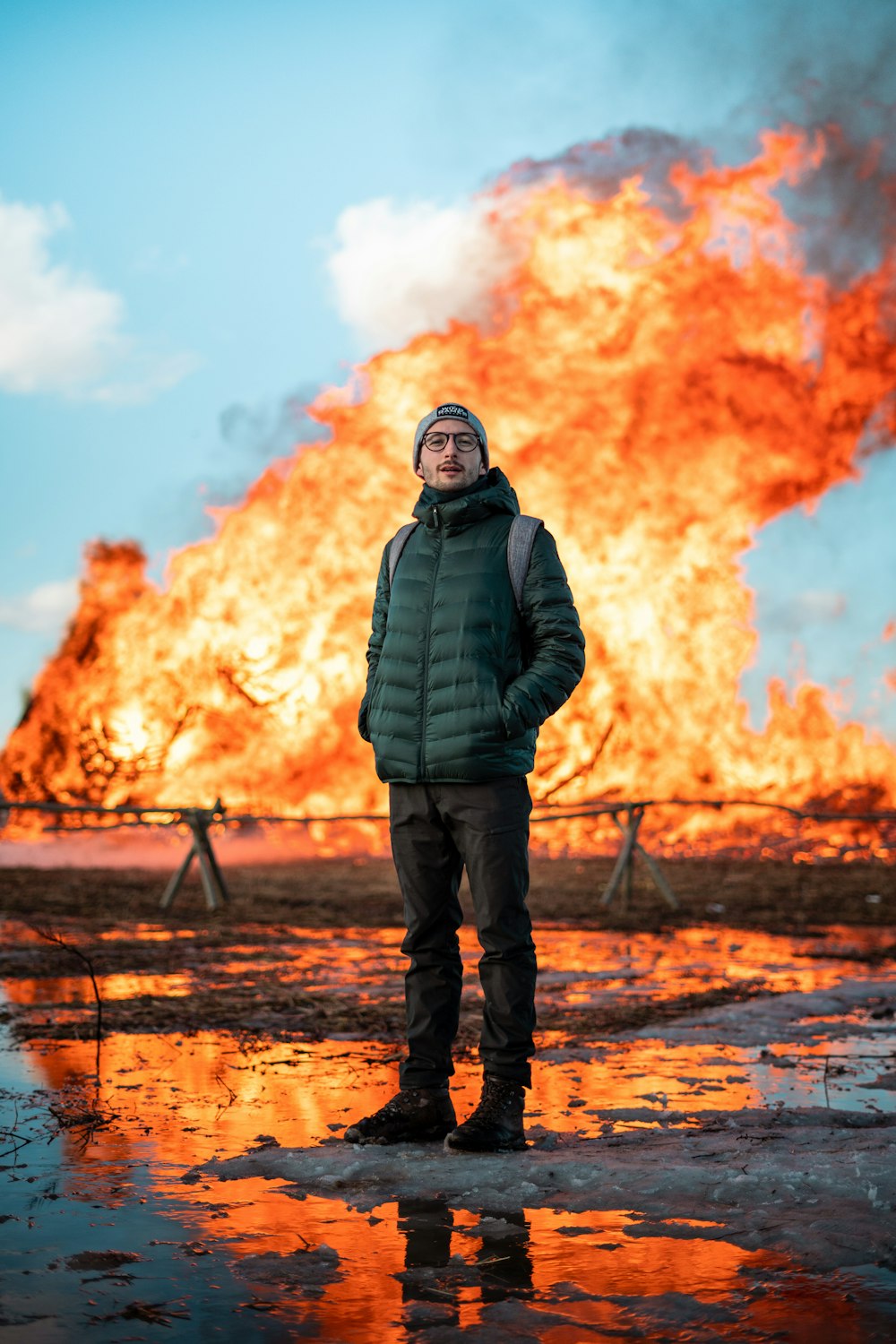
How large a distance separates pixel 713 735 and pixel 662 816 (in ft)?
6.10

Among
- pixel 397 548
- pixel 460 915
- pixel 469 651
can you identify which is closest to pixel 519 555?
pixel 469 651

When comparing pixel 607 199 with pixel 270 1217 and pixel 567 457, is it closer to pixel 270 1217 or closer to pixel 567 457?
pixel 567 457

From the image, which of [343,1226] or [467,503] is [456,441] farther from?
[343,1226]

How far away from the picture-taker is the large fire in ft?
76.9

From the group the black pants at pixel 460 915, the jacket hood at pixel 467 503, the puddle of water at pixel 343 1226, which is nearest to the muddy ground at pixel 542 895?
the puddle of water at pixel 343 1226

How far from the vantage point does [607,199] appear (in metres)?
23.9

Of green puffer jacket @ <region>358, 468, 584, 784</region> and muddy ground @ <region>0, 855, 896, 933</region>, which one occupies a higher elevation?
green puffer jacket @ <region>358, 468, 584, 784</region>

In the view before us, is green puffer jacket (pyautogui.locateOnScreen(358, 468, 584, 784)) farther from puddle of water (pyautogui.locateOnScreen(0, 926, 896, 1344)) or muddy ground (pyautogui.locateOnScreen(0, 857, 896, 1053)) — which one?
muddy ground (pyautogui.locateOnScreen(0, 857, 896, 1053))

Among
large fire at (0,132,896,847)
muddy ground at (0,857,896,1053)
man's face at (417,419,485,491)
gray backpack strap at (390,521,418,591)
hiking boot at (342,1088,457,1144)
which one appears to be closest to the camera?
hiking boot at (342,1088,457,1144)

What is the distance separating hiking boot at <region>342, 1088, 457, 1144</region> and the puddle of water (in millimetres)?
190

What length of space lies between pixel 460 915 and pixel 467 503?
4.69 feet

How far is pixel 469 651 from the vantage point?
4.27 meters

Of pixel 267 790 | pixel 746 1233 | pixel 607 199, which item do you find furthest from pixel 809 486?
pixel 746 1233

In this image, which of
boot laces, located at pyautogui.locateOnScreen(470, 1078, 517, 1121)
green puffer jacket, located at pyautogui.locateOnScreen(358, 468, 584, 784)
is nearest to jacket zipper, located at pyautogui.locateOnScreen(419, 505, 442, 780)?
green puffer jacket, located at pyautogui.locateOnScreen(358, 468, 584, 784)
